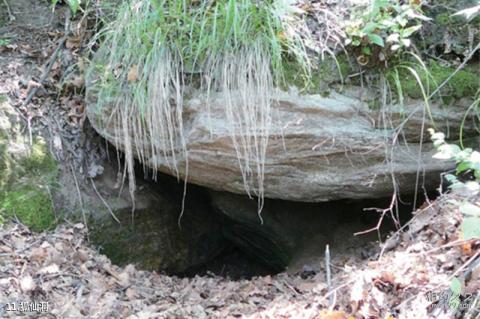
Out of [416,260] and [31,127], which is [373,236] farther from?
[31,127]

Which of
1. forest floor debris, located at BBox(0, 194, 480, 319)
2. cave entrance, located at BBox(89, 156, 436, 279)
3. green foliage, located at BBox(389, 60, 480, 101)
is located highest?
green foliage, located at BBox(389, 60, 480, 101)

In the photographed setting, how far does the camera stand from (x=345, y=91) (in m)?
3.22

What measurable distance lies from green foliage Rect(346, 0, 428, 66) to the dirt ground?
3.03 ft

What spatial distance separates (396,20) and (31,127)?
100 inches

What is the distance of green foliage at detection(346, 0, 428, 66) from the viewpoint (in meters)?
2.97

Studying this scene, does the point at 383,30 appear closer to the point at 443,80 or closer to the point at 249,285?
the point at 443,80

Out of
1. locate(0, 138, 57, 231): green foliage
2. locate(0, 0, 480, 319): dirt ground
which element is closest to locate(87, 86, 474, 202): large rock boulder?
locate(0, 0, 480, 319): dirt ground

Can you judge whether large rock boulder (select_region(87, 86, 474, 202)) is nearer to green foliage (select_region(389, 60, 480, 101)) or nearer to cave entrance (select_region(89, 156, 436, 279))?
green foliage (select_region(389, 60, 480, 101))

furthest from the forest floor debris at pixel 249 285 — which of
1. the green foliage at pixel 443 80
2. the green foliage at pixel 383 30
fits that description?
the green foliage at pixel 383 30

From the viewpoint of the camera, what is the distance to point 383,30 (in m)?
3.08

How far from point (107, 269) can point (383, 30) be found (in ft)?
7.31

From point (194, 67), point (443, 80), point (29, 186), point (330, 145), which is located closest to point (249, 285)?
point (330, 145)

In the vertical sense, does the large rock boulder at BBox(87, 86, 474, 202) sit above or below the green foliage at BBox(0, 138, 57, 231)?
above

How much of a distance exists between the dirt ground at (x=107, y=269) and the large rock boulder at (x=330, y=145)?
1.39ft
